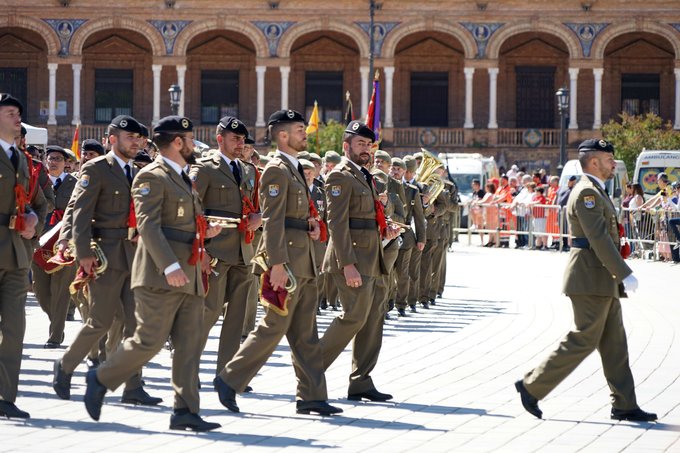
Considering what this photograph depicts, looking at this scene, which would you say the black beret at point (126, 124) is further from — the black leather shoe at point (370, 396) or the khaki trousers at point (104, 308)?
the black leather shoe at point (370, 396)

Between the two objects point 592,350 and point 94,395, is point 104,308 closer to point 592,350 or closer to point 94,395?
point 94,395

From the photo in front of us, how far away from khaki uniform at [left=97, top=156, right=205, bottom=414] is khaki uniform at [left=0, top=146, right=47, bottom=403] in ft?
2.58

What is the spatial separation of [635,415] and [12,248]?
13.2 feet

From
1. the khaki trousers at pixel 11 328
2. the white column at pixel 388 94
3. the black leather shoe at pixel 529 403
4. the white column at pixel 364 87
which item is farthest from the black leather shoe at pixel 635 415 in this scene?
the white column at pixel 388 94

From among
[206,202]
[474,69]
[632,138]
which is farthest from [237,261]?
[474,69]

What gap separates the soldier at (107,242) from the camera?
936 centimetres

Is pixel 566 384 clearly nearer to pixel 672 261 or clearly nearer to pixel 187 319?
pixel 187 319

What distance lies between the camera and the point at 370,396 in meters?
9.79

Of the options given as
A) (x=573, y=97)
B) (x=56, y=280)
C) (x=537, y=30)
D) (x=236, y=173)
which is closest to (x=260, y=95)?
(x=537, y=30)

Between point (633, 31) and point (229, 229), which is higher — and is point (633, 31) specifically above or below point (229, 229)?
above

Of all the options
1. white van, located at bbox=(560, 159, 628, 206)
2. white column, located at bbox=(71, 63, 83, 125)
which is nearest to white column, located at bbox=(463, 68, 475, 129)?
white van, located at bbox=(560, 159, 628, 206)

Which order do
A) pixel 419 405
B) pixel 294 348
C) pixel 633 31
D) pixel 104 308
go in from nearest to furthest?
pixel 294 348, pixel 104 308, pixel 419 405, pixel 633 31

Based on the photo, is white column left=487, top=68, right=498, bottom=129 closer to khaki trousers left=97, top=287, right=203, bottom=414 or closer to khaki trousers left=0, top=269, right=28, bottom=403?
khaki trousers left=0, top=269, right=28, bottom=403

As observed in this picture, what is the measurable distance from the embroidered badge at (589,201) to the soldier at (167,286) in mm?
2378
